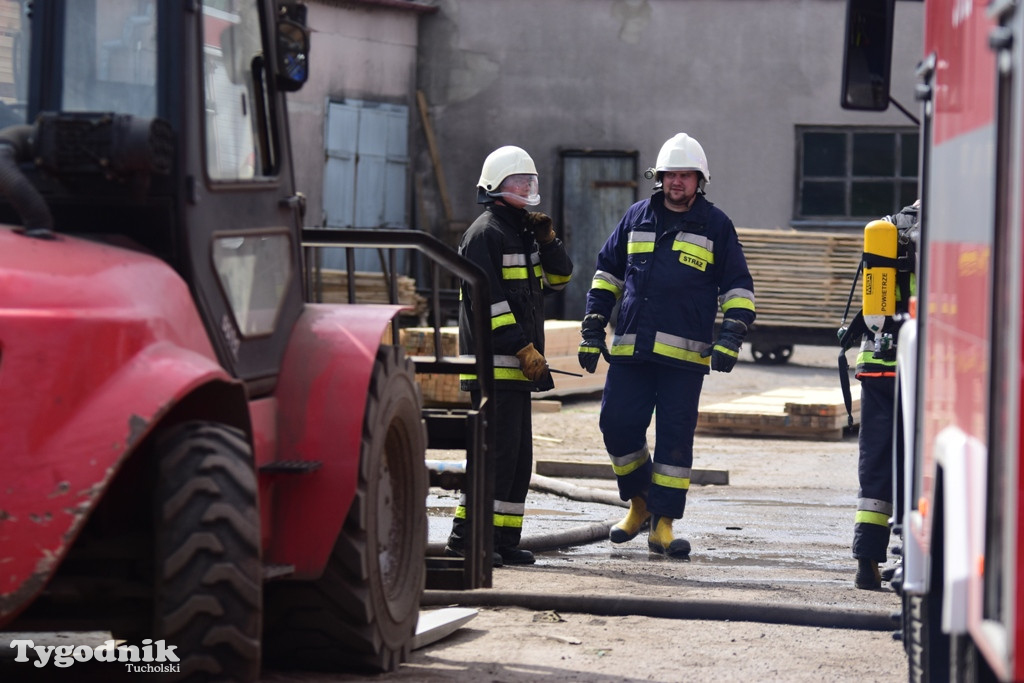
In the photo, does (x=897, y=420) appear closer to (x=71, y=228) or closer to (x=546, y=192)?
(x=71, y=228)

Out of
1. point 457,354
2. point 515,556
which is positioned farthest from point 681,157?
point 457,354

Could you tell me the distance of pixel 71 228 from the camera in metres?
4.89

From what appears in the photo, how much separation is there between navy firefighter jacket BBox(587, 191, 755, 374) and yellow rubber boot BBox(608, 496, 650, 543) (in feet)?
2.74

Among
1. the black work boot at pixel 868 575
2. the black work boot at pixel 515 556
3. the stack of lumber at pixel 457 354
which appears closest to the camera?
the black work boot at pixel 868 575

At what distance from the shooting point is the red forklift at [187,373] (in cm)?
418

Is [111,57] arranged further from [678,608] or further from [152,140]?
[678,608]

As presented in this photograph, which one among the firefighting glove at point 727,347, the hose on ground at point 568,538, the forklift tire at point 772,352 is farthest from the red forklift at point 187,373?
the forklift tire at point 772,352

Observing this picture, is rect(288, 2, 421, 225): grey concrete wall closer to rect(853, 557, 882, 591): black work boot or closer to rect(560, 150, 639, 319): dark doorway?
rect(560, 150, 639, 319): dark doorway

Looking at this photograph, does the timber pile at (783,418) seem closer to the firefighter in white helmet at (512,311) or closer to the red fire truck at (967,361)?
the firefighter in white helmet at (512,311)

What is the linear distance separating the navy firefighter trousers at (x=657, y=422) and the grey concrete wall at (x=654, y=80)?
14.6 metres

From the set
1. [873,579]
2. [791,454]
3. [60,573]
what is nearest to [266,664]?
[60,573]

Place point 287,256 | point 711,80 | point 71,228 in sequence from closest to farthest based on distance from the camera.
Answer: point 71,228, point 287,256, point 711,80

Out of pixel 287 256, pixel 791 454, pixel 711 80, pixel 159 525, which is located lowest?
pixel 791 454

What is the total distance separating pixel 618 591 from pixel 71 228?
3.66 metres
